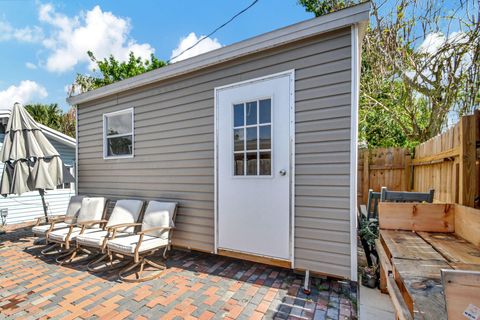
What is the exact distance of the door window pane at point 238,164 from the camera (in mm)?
3145

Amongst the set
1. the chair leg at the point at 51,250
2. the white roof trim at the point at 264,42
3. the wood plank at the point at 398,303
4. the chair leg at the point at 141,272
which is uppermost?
the white roof trim at the point at 264,42

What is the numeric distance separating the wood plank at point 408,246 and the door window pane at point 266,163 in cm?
153

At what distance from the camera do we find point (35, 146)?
14.5 ft

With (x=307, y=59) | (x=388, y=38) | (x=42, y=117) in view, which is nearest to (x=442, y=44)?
(x=388, y=38)

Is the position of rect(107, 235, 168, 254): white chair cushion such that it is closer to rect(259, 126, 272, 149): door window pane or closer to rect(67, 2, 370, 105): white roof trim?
rect(259, 126, 272, 149): door window pane

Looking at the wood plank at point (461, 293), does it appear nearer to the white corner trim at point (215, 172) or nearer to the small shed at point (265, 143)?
the small shed at point (265, 143)

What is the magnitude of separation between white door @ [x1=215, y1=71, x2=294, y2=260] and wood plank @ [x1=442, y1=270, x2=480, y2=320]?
2113 millimetres

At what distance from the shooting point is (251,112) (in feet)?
10.1

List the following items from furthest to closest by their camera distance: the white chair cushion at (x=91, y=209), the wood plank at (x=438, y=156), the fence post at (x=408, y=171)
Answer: the white chair cushion at (x=91, y=209), the fence post at (x=408, y=171), the wood plank at (x=438, y=156)

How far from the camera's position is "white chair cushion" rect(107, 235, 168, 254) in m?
2.92

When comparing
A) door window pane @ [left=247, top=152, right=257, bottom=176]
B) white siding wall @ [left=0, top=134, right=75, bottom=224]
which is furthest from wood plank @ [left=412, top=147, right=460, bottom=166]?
white siding wall @ [left=0, top=134, right=75, bottom=224]

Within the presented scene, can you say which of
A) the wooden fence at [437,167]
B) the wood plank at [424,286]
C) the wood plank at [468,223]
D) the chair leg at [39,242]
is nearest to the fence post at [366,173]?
the wooden fence at [437,167]

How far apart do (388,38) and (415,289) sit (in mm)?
6618

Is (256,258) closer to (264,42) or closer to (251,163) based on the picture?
(251,163)
